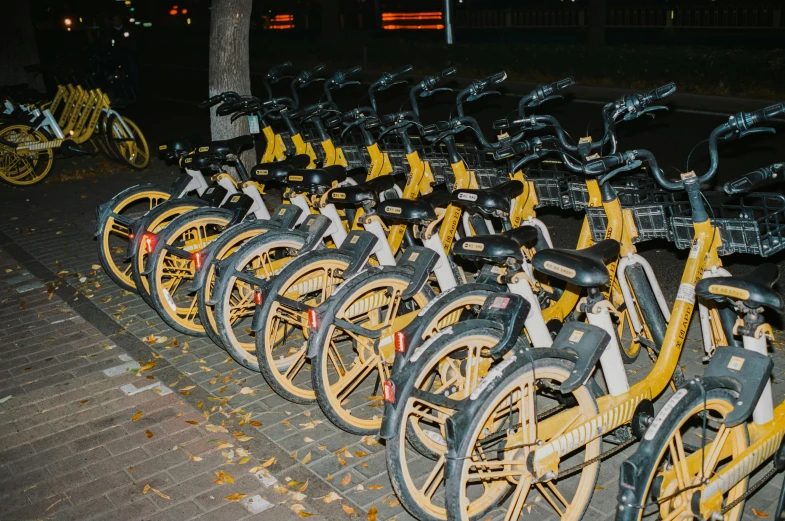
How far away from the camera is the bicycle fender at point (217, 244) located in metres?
5.31

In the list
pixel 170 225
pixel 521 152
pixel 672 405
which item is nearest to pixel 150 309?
pixel 170 225

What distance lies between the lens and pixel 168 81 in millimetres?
24125

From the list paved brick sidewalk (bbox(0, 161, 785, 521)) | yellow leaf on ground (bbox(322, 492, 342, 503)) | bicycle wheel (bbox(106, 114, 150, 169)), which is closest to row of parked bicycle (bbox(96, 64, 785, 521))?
paved brick sidewalk (bbox(0, 161, 785, 521))

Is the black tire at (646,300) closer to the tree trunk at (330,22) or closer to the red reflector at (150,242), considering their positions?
the red reflector at (150,242)

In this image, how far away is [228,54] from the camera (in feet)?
30.1

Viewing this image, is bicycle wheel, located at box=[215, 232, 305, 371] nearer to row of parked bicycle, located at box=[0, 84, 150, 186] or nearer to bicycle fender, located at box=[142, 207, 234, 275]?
bicycle fender, located at box=[142, 207, 234, 275]

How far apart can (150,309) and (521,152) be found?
338 centimetres

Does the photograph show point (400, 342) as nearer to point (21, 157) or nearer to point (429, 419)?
point (429, 419)

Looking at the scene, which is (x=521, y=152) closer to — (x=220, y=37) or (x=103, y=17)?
(x=220, y=37)

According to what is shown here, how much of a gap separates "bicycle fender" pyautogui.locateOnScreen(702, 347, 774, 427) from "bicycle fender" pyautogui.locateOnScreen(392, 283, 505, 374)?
110 cm

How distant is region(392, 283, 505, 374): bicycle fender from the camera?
3771 millimetres

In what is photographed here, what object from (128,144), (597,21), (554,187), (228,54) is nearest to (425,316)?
(554,187)

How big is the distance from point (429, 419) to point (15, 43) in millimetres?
13457

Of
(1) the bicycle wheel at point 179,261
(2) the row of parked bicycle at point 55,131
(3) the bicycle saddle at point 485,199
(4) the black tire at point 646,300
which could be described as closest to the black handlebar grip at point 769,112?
(4) the black tire at point 646,300
